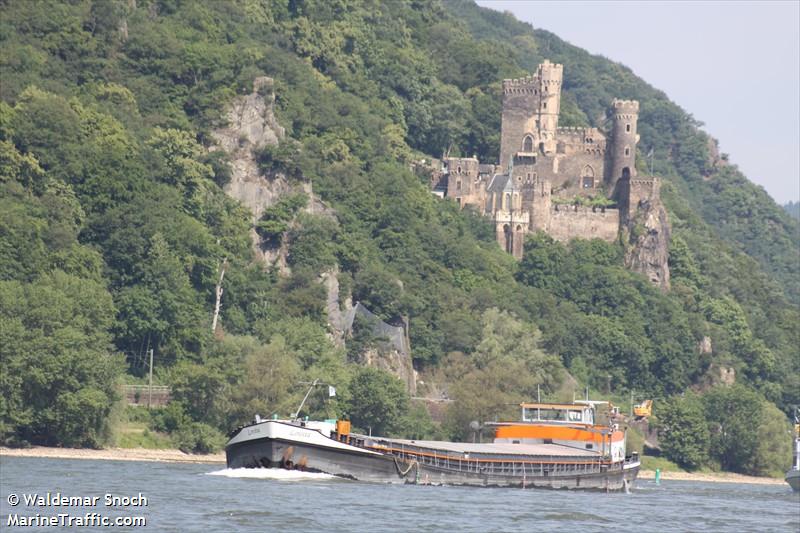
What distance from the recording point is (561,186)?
649ft

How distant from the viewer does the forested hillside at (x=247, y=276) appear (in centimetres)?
12331

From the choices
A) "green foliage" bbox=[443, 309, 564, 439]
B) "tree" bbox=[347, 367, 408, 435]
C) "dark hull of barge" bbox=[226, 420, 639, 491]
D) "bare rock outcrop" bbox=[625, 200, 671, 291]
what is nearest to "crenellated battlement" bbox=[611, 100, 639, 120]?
"bare rock outcrop" bbox=[625, 200, 671, 291]

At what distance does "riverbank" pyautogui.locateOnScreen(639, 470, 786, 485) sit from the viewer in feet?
503

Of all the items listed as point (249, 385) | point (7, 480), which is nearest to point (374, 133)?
point (249, 385)

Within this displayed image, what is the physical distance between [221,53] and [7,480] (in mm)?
90794

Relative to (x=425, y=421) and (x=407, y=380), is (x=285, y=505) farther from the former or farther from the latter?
(x=407, y=380)

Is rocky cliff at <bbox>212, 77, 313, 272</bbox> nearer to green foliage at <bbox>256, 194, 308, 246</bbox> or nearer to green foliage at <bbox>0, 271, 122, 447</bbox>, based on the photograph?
green foliage at <bbox>256, 194, 308, 246</bbox>

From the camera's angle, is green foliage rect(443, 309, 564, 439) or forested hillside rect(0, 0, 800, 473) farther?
green foliage rect(443, 309, 564, 439)

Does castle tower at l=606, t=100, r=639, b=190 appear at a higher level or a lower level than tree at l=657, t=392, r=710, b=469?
higher

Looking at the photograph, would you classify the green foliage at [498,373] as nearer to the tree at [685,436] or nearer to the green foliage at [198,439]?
the tree at [685,436]

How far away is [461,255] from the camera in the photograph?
17600cm

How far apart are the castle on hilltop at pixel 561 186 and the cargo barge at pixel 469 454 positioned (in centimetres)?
6476

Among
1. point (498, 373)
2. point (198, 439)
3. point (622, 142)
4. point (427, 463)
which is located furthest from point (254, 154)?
point (427, 463)

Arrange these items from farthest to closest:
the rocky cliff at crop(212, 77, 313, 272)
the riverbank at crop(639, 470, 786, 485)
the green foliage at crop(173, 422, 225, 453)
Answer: the rocky cliff at crop(212, 77, 313, 272) < the riverbank at crop(639, 470, 786, 485) < the green foliage at crop(173, 422, 225, 453)
